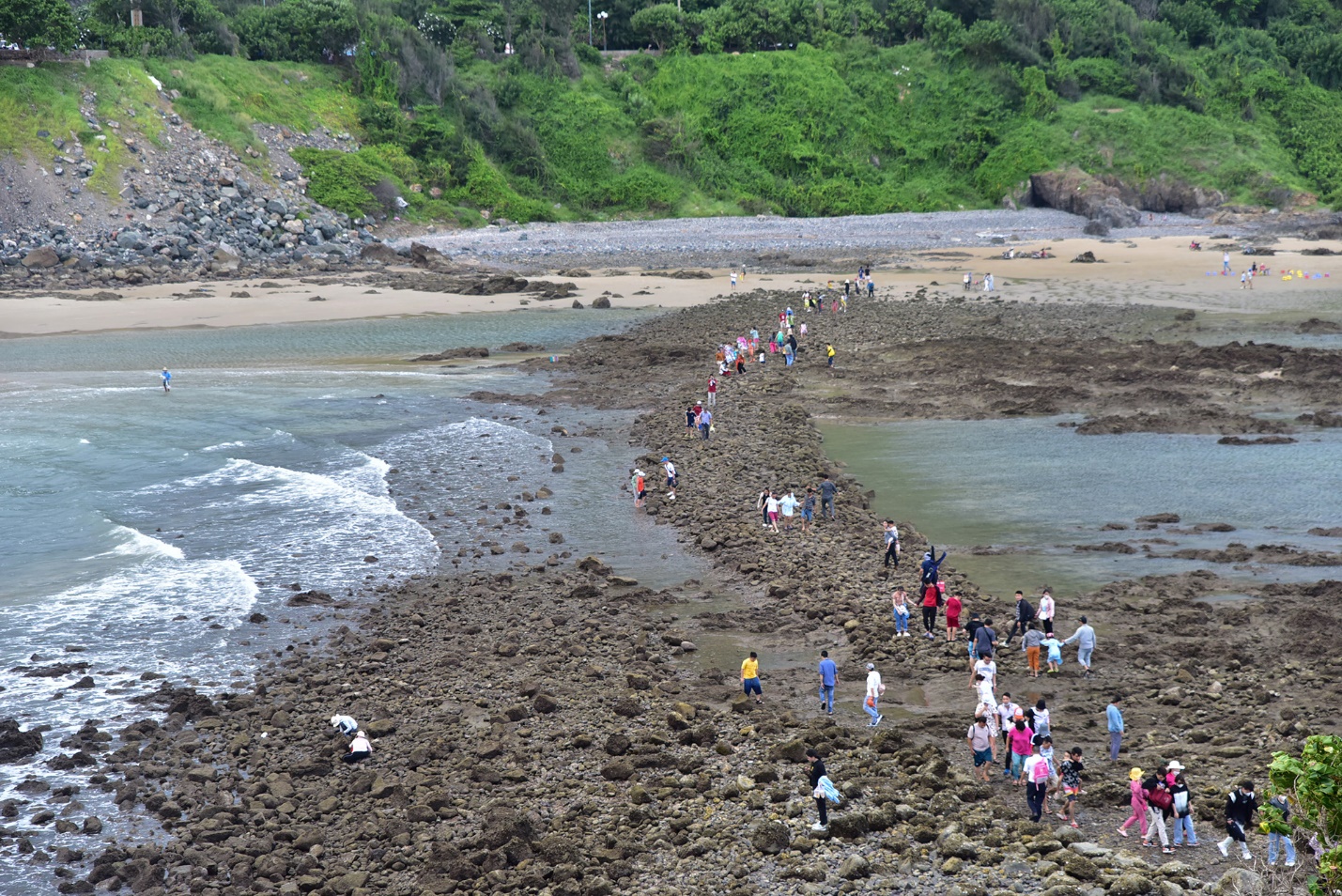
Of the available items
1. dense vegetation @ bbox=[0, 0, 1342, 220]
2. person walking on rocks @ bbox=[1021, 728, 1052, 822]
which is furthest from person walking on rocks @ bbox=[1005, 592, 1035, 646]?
dense vegetation @ bbox=[0, 0, 1342, 220]

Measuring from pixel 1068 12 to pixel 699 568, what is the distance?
284 feet

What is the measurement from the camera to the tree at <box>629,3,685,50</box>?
9094 centimetres

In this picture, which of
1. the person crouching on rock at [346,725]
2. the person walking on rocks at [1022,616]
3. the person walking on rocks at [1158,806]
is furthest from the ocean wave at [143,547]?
the person walking on rocks at [1158,806]

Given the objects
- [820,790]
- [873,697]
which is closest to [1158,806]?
[820,790]

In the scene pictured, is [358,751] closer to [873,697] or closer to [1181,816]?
[873,697]

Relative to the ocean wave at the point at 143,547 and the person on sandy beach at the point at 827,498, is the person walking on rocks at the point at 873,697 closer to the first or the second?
the person on sandy beach at the point at 827,498

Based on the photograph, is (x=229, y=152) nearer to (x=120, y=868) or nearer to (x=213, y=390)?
(x=213, y=390)

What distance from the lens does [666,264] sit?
65.9 metres

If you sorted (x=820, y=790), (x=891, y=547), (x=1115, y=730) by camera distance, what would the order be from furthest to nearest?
(x=891, y=547)
(x=1115, y=730)
(x=820, y=790)

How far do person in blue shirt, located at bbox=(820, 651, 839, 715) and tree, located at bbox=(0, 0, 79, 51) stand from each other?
68029mm

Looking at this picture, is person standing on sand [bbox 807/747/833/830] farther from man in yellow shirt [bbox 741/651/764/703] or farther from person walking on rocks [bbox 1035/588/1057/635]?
person walking on rocks [bbox 1035/588/1057/635]

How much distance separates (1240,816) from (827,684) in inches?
224

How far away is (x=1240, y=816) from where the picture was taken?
12.4 meters

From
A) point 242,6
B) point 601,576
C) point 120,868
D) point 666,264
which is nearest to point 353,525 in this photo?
point 601,576
